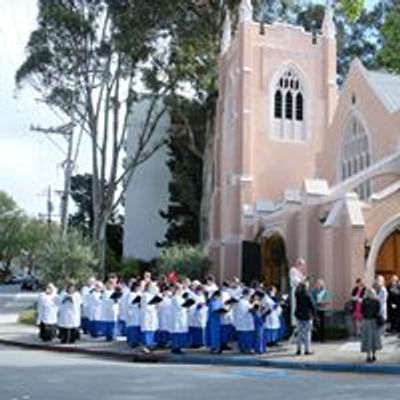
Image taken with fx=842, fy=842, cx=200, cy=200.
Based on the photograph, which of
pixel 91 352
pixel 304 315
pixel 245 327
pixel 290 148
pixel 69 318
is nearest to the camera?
pixel 304 315

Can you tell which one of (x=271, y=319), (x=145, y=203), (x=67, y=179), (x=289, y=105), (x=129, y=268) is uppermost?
(x=289, y=105)

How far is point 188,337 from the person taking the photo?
2086cm

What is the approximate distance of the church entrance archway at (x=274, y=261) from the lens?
110 feet

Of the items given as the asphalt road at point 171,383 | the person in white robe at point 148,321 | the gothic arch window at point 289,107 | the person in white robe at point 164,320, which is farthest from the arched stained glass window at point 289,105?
the asphalt road at point 171,383

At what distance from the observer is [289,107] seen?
43.8m

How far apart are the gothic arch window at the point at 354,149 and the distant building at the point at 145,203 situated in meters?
24.3

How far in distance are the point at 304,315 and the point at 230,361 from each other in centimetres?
194

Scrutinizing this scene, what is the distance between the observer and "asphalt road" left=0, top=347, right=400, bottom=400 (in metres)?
12.2

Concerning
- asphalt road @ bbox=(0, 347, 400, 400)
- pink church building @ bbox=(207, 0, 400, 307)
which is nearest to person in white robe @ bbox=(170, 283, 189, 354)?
asphalt road @ bbox=(0, 347, 400, 400)

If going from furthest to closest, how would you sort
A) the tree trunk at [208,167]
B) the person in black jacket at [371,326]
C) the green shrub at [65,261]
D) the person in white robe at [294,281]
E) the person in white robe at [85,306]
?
the tree trunk at [208,167] → the green shrub at [65,261] → the person in white robe at [85,306] → the person in white robe at [294,281] → the person in black jacket at [371,326]

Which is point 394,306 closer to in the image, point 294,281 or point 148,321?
point 294,281

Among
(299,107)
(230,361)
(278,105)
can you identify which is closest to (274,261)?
(278,105)

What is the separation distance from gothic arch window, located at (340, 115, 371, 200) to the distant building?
24.3 metres

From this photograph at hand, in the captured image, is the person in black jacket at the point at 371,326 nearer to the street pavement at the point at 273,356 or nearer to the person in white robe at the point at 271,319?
the street pavement at the point at 273,356
